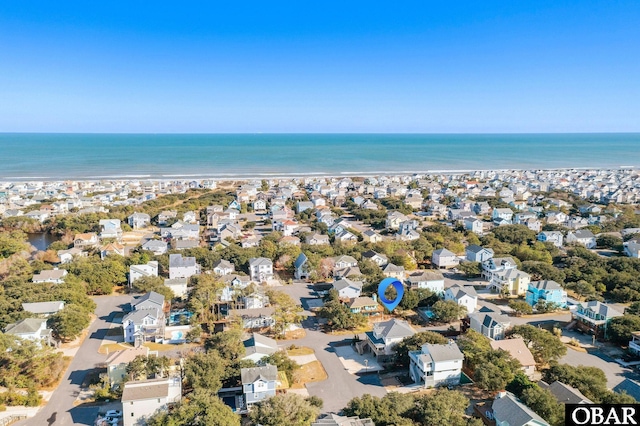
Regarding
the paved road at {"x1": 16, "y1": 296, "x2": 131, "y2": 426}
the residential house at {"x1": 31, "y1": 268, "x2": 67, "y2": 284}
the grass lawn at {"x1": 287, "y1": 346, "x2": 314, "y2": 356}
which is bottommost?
the grass lawn at {"x1": 287, "y1": 346, "x2": 314, "y2": 356}

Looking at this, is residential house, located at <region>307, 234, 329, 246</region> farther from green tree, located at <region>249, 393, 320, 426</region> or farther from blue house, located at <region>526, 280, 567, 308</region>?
A: green tree, located at <region>249, 393, 320, 426</region>

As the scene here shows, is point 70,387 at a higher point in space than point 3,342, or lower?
lower

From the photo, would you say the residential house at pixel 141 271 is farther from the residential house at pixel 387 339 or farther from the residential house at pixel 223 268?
the residential house at pixel 387 339

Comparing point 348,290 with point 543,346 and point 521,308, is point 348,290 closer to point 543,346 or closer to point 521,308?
point 521,308

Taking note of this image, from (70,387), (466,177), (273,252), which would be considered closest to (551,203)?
(466,177)

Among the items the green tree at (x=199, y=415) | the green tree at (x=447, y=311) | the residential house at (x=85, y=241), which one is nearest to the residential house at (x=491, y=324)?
the green tree at (x=447, y=311)

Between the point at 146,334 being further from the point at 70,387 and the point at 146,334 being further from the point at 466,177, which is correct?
the point at 466,177

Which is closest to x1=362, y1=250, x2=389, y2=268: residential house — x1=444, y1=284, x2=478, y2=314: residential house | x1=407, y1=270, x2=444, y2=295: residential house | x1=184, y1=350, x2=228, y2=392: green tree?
x1=407, y1=270, x2=444, y2=295: residential house
